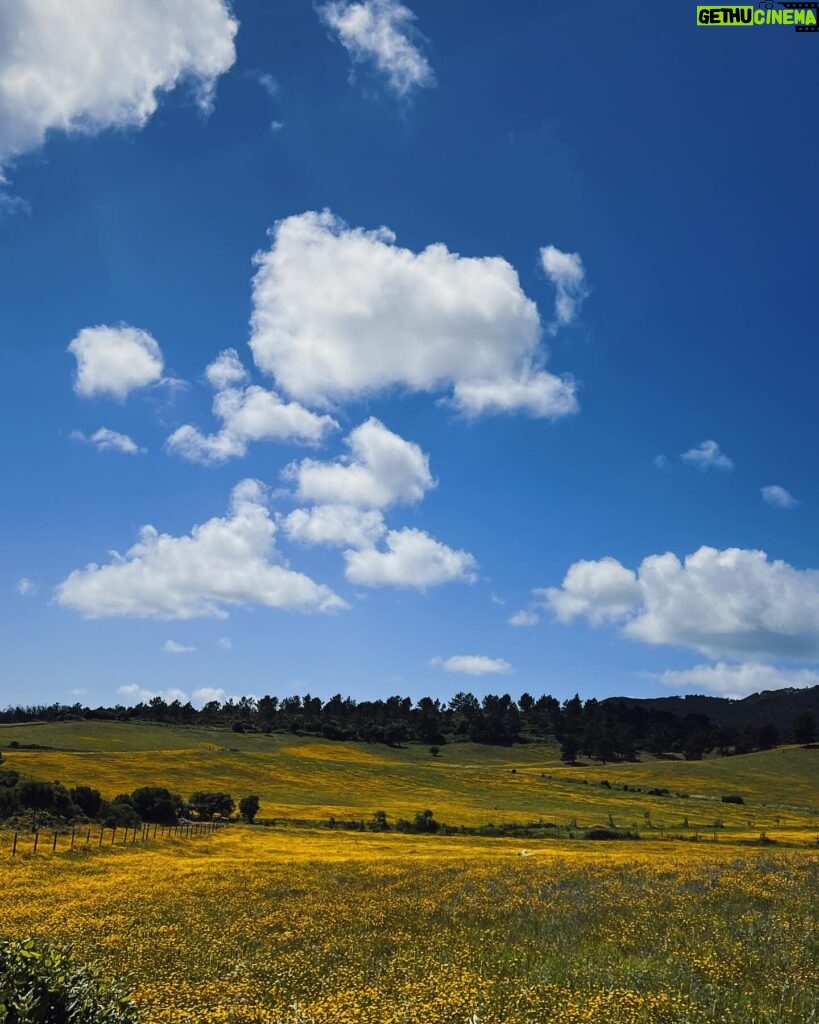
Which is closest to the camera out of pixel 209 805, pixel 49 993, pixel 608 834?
pixel 49 993

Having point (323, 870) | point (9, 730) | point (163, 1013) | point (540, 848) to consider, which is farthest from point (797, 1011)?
point (9, 730)

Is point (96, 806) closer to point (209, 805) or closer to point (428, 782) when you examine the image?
point (209, 805)

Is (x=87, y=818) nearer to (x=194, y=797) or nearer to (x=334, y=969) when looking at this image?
(x=194, y=797)

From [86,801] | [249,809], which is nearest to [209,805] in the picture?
[249,809]

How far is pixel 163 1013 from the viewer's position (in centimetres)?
1113

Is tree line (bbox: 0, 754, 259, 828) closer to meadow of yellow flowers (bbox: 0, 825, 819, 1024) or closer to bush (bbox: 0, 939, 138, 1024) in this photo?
meadow of yellow flowers (bbox: 0, 825, 819, 1024)

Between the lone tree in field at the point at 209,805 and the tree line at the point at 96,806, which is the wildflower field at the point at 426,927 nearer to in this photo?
the tree line at the point at 96,806

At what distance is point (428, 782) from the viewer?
98625mm

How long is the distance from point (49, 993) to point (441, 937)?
37.9 ft

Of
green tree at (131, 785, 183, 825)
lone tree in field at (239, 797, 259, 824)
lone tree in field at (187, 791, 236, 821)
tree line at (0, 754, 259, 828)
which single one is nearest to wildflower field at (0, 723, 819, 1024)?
green tree at (131, 785, 183, 825)

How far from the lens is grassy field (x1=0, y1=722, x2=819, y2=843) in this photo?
230 feet

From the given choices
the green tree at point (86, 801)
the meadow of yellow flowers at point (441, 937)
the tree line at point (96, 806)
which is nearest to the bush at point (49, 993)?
the meadow of yellow flowers at point (441, 937)

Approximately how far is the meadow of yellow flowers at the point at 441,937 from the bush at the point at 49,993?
360 centimetres

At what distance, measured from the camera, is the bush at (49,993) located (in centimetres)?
698
